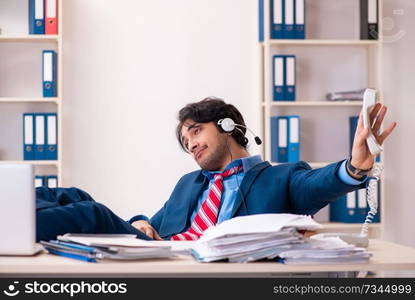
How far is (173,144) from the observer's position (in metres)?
4.32

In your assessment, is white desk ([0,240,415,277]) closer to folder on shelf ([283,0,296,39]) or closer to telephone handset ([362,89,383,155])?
telephone handset ([362,89,383,155])

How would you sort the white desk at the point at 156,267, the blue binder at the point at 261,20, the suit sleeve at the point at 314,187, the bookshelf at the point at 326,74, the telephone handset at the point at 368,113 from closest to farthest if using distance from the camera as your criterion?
the white desk at the point at 156,267 → the telephone handset at the point at 368,113 → the suit sleeve at the point at 314,187 → the blue binder at the point at 261,20 → the bookshelf at the point at 326,74

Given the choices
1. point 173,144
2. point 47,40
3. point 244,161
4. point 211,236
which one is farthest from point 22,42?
point 211,236

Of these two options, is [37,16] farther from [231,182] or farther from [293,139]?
[231,182]

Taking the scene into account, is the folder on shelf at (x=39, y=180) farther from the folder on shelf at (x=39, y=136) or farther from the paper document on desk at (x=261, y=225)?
the paper document on desk at (x=261, y=225)

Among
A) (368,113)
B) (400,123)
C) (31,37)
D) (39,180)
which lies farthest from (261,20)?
(368,113)

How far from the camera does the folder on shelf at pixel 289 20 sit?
405 cm

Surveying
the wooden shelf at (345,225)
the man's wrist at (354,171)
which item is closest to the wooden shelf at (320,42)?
the wooden shelf at (345,225)

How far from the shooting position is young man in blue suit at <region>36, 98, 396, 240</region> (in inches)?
67.0

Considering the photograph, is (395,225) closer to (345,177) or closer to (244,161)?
(244,161)

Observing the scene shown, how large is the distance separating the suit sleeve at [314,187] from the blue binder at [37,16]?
216 centimetres

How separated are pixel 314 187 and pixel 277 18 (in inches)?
79.7

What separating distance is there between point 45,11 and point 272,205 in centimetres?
225

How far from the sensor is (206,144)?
2.73 metres
